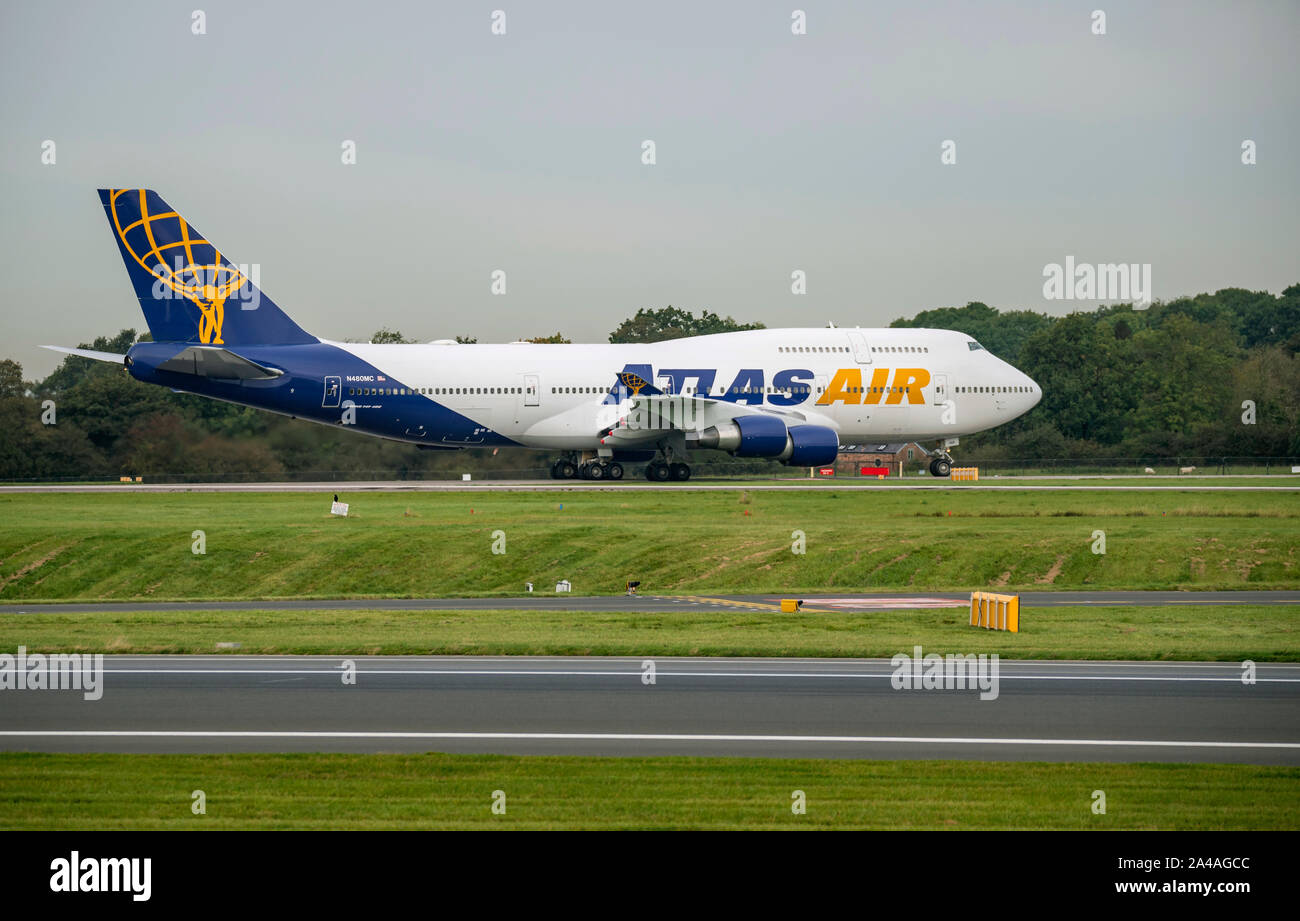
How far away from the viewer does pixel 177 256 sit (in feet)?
162

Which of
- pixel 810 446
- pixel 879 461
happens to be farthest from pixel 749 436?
pixel 879 461

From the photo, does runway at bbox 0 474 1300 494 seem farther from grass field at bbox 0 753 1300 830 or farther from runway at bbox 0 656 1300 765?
grass field at bbox 0 753 1300 830

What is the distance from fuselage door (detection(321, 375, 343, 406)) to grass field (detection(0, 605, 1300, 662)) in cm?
2586

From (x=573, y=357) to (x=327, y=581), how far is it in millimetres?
22496

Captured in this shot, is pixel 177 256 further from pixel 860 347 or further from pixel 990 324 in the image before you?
pixel 990 324

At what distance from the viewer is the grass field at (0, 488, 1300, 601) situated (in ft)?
106

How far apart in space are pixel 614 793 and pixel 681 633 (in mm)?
10311

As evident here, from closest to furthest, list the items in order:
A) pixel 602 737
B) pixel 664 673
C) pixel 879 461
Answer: pixel 602 737 → pixel 664 673 → pixel 879 461

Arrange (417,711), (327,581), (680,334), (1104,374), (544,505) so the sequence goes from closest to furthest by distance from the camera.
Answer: (417,711), (327,581), (544,505), (1104,374), (680,334)

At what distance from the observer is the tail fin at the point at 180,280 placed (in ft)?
160

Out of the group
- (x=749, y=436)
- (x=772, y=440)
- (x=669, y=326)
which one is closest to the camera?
(x=749, y=436)

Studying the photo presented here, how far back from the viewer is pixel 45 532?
37.5 metres
